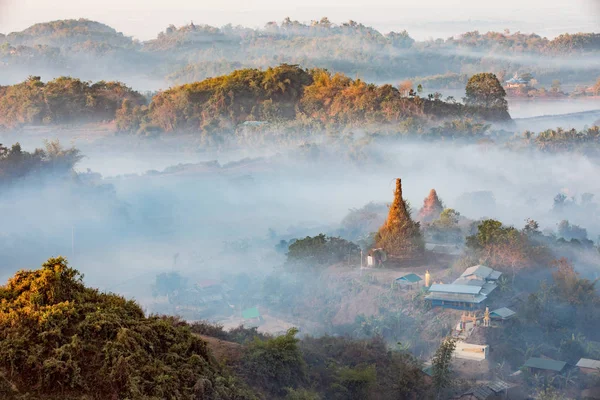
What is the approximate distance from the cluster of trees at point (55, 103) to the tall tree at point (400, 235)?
1544 centimetres

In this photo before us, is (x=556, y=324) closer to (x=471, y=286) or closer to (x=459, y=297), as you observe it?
(x=471, y=286)

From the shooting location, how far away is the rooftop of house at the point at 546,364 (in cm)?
1784

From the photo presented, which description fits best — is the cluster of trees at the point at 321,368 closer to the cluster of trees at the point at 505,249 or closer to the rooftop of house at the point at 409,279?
the rooftop of house at the point at 409,279

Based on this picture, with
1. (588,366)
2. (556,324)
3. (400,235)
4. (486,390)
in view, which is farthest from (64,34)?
(486,390)

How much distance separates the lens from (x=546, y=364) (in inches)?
712

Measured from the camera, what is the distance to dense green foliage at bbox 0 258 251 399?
27.3 ft

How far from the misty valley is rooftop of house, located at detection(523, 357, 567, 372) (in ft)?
0.27

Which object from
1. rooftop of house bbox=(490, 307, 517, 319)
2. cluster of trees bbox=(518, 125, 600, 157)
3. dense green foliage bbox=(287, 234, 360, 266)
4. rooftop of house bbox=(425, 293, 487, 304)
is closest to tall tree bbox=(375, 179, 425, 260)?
dense green foliage bbox=(287, 234, 360, 266)

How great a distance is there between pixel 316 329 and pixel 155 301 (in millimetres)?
4422

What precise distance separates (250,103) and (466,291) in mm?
20057

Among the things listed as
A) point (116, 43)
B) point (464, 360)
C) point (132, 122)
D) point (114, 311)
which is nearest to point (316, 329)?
point (464, 360)

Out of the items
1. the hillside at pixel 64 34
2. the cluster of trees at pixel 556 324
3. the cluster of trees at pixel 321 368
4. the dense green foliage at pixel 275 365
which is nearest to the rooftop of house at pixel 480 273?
the cluster of trees at pixel 556 324

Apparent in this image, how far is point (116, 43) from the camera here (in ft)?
185

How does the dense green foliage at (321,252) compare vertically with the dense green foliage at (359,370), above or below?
below
